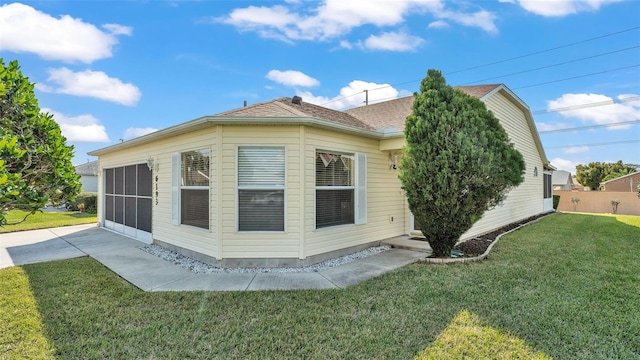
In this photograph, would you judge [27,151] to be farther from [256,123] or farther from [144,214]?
[144,214]

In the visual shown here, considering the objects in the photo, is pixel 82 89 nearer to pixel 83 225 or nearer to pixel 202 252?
pixel 83 225

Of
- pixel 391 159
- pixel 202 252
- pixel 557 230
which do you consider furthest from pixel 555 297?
pixel 557 230

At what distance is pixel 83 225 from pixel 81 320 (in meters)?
10.4

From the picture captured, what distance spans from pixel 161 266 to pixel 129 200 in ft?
14.9

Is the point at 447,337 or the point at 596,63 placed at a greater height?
the point at 596,63

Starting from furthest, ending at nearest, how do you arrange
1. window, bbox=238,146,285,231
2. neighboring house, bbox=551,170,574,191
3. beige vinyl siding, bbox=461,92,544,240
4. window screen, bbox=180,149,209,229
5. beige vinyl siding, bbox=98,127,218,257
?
1. neighboring house, bbox=551,170,574,191
2. beige vinyl siding, bbox=461,92,544,240
3. window screen, bbox=180,149,209,229
4. beige vinyl siding, bbox=98,127,218,257
5. window, bbox=238,146,285,231

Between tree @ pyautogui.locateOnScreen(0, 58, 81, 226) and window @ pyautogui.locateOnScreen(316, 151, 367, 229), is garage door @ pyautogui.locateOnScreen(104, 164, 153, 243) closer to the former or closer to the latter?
tree @ pyautogui.locateOnScreen(0, 58, 81, 226)

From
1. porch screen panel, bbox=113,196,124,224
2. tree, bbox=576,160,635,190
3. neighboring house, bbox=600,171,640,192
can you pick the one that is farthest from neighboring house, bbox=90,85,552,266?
tree, bbox=576,160,635,190

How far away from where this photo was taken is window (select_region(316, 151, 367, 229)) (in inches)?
239

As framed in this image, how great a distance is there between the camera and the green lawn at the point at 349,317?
9.36 feet

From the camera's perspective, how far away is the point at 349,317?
3.53 m

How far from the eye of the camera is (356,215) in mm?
6695

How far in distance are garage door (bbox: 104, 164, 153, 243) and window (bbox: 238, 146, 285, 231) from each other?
3912 mm

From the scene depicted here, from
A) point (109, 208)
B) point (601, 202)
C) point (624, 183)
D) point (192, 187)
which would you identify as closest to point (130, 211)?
point (109, 208)
